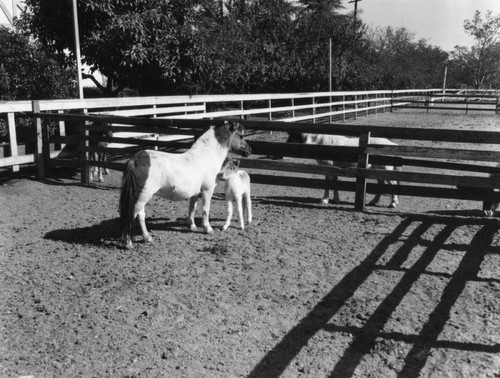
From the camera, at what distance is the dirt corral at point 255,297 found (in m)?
3.24

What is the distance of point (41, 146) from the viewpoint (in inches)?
343

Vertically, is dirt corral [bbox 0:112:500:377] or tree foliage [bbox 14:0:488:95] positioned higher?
tree foliage [bbox 14:0:488:95]

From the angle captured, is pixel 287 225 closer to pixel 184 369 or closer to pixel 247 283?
pixel 247 283

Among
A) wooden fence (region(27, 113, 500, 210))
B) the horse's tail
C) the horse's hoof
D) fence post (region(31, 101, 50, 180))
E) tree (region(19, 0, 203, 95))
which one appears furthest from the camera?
tree (region(19, 0, 203, 95))

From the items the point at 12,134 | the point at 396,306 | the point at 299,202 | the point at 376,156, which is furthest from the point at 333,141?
the point at 12,134

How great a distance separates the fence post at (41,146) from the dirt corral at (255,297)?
1.98m

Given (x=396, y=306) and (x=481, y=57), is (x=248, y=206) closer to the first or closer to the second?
(x=396, y=306)

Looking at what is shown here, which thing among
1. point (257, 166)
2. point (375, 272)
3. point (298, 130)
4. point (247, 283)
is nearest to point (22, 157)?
point (257, 166)

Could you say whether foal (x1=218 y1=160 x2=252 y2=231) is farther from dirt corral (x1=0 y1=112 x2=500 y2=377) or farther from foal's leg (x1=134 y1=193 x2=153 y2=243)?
foal's leg (x1=134 y1=193 x2=153 y2=243)

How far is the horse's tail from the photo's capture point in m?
5.06

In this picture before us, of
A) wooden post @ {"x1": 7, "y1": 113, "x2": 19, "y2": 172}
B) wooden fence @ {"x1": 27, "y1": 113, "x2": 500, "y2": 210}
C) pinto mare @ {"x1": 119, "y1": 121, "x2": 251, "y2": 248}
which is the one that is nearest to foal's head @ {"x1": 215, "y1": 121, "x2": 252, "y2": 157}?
pinto mare @ {"x1": 119, "y1": 121, "x2": 251, "y2": 248}

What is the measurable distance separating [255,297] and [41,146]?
20.1ft

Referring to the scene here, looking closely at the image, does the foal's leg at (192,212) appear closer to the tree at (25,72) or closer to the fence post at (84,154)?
the fence post at (84,154)

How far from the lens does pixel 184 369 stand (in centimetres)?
312
